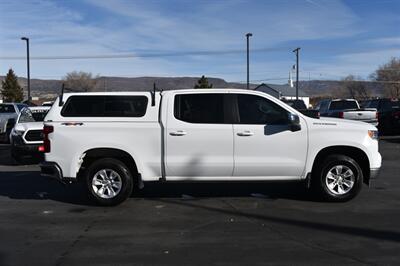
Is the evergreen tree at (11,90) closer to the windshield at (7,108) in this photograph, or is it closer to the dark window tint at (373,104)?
the windshield at (7,108)

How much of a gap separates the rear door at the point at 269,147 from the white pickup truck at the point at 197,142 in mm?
17

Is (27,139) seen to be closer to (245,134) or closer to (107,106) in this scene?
(107,106)

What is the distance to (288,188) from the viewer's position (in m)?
10.4

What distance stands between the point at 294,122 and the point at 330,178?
1193 mm

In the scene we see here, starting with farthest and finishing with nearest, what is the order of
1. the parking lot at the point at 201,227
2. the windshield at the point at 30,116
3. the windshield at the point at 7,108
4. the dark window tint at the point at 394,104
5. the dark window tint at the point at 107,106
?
the dark window tint at the point at 394,104 < the windshield at the point at 7,108 < the windshield at the point at 30,116 < the dark window tint at the point at 107,106 < the parking lot at the point at 201,227

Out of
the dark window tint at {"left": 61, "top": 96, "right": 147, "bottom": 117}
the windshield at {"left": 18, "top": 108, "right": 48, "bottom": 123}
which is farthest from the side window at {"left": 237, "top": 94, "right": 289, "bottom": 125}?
the windshield at {"left": 18, "top": 108, "right": 48, "bottom": 123}

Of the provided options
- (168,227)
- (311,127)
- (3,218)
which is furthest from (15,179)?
(311,127)

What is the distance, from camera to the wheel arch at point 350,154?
8859mm

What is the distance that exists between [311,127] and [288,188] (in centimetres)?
204

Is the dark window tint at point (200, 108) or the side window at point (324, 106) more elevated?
the side window at point (324, 106)

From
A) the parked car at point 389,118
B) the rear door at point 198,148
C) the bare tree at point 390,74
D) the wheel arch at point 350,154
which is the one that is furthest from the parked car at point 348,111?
the bare tree at point 390,74

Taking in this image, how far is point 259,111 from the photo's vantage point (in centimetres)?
884

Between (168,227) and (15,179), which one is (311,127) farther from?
(15,179)

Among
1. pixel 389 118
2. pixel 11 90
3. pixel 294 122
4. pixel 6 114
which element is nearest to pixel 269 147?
pixel 294 122
